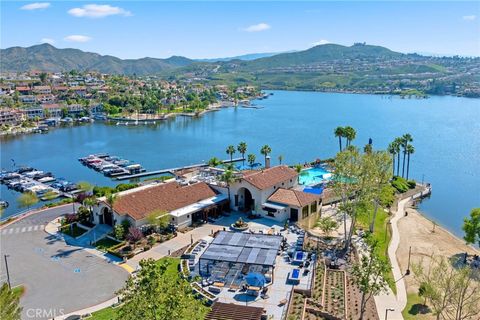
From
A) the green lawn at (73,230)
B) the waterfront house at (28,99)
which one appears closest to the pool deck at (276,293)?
the green lawn at (73,230)

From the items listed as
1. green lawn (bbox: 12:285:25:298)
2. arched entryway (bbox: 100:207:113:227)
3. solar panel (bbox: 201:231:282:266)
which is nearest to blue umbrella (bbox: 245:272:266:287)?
solar panel (bbox: 201:231:282:266)

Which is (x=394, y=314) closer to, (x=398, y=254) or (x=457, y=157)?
(x=398, y=254)

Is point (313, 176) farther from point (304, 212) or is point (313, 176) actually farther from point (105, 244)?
point (105, 244)

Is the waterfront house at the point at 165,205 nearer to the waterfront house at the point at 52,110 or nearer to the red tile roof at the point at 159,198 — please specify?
the red tile roof at the point at 159,198

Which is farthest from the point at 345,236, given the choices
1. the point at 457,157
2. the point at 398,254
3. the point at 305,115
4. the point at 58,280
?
the point at 305,115

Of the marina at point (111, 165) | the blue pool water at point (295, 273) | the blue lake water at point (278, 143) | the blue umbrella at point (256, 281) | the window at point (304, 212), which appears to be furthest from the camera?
the marina at point (111, 165)

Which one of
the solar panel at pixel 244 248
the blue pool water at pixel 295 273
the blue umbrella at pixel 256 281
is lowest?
the blue pool water at pixel 295 273
